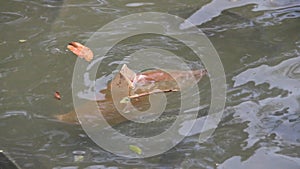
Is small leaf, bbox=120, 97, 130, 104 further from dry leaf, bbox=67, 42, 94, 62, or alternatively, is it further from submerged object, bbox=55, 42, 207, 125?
dry leaf, bbox=67, 42, 94, 62

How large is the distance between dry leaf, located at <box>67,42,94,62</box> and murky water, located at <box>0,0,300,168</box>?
0.05 meters

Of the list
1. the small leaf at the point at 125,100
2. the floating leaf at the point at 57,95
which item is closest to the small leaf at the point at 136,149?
the small leaf at the point at 125,100

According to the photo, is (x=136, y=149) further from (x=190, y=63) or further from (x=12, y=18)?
(x=12, y=18)

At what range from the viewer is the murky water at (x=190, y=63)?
2602 millimetres

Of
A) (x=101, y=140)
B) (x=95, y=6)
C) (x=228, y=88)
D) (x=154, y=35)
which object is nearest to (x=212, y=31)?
(x=154, y=35)

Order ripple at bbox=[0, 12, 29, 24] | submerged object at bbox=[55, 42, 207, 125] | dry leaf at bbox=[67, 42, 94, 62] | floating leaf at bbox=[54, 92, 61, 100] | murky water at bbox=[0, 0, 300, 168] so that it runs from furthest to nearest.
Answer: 1. ripple at bbox=[0, 12, 29, 24]
2. dry leaf at bbox=[67, 42, 94, 62]
3. floating leaf at bbox=[54, 92, 61, 100]
4. submerged object at bbox=[55, 42, 207, 125]
5. murky water at bbox=[0, 0, 300, 168]

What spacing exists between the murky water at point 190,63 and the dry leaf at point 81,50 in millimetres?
52

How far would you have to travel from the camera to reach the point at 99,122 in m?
2.79

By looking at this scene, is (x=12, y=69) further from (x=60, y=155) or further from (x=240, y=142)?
(x=240, y=142)

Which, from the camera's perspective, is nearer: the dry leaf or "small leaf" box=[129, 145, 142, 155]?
"small leaf" box=[129, 145, 142, 155]

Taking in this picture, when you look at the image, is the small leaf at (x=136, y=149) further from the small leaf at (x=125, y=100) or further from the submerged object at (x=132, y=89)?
the small leaf at (x=125, y=100)

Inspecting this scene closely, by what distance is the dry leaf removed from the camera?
128 inches

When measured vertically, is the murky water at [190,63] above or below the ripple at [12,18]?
below

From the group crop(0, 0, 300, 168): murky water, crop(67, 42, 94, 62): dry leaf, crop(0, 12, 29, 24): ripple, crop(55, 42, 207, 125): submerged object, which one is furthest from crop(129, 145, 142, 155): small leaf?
crop(0, 12, 29, 24): ripple
